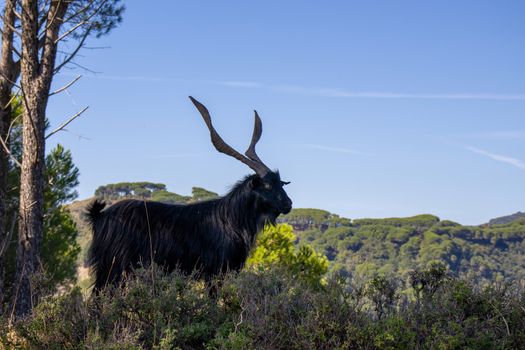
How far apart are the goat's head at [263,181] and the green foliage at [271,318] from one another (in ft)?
5.25

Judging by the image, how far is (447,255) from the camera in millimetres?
120938

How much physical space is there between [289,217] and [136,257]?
156581 millimetres

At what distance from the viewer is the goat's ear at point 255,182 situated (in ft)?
27.4

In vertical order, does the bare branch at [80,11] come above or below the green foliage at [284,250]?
above

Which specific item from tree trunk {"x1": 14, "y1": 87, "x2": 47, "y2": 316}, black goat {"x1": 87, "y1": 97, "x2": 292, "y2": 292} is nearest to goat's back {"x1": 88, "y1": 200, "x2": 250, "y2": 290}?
black goat {"x1": 87, "y1": 97, "x2": 292, "y2": 292}

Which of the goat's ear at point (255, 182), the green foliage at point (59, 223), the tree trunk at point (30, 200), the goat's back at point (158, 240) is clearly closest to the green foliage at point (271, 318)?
the goat's back at point (158, 240)

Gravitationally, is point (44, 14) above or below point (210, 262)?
above

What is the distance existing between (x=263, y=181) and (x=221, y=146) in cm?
86

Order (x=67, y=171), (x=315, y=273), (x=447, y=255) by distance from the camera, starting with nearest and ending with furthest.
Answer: (x=67, y=171)
(x=315, y=273)
(x=447, y=255)

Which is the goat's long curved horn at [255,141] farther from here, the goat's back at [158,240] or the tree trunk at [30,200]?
the tree trunk at [30,200]

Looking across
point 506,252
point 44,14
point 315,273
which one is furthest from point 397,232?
point 44,14

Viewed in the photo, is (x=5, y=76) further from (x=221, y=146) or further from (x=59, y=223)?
(x=59, y=223)

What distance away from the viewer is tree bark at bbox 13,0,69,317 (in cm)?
897

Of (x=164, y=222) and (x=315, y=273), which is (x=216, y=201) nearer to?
(x=164, y=222)
